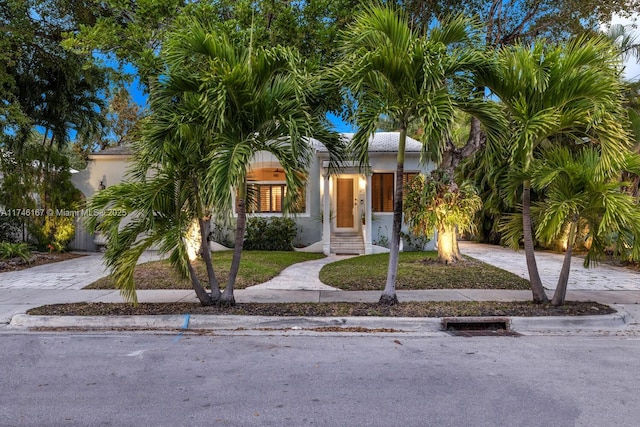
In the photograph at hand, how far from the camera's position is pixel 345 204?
1788 cm

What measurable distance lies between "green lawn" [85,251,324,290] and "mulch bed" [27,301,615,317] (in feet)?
2.51

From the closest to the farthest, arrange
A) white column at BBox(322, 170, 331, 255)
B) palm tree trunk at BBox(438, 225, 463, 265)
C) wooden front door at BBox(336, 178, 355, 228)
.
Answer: palm tree trunk at BBox(438, 225, 463, 265) < white column at BBox(322, 170, 331, 255) < wooden front door at BBox(336, 178, 355, 228)

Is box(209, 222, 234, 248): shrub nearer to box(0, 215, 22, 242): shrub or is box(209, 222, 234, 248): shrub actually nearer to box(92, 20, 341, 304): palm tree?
box(0, 215, 22, 242): shrub

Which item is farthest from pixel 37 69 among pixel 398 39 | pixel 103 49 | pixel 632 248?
pixel 632 248

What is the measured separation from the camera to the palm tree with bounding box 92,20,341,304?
6223 mm

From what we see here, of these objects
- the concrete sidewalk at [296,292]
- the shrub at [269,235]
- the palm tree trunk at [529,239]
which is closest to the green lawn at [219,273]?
the concrete sidewalk at [296,292]

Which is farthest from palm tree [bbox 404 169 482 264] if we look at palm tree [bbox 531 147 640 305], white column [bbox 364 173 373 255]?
palm tree [bbox 531 147 640 305]

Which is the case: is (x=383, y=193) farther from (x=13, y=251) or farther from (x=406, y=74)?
(x=13, y=251)

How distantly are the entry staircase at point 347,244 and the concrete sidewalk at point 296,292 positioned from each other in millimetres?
4212

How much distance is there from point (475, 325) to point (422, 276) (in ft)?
12.2

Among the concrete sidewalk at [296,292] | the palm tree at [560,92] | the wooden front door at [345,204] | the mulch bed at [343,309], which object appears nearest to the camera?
the palm tree at [560,92]

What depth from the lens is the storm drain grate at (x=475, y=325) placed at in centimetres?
641

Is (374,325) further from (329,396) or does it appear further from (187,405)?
(187,405)

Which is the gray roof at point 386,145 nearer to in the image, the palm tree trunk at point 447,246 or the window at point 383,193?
the window at point 383,193
